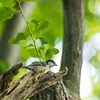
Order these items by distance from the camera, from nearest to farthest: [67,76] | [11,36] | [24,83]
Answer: [24,83], [67,76], [11,36]

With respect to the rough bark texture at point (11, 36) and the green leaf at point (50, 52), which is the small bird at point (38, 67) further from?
the rough bark texture at point (11, 36)

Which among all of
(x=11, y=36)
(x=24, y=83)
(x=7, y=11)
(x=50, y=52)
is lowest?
(x=24, y=83)

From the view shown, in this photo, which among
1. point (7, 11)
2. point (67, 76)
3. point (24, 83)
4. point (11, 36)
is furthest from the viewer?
point (11, 36)

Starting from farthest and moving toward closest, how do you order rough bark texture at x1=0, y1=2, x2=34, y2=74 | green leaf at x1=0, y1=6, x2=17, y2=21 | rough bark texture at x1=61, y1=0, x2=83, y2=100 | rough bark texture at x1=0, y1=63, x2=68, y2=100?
rough bark texture at x1=0, y1=2, x2=34, y2=74, rough bark texture at x1=61, y1=0, x2=83, y2=100, green leaf at x1=0, y1=6, x2=17, y2=21, rough bark texture at x1=0, y1=63, x2=68, y2=100

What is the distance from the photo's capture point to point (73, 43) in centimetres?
129

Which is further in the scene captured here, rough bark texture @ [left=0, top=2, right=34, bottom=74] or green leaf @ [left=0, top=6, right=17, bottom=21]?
rough bark texture @ [left=0, top=2, right=34, bottom=74]

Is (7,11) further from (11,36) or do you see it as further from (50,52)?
(11,36)

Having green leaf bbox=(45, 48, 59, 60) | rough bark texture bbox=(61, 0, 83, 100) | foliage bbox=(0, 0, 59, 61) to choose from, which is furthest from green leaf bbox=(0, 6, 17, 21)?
rough bark texture bbox=(61, 0, 83, 100)

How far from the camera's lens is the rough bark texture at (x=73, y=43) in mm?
1219

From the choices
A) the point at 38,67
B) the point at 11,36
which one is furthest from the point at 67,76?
the point at 11,36

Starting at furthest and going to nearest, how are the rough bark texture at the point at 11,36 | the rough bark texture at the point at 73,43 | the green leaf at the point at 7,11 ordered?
the rough bark texture at the point at 11,36 < the rough bark texture at the point at 73,43 < the green leaf at the point at 7,11

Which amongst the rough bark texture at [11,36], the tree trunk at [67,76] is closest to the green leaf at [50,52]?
the tree trunk at [67,76]

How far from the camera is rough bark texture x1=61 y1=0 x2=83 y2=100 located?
4.00ft

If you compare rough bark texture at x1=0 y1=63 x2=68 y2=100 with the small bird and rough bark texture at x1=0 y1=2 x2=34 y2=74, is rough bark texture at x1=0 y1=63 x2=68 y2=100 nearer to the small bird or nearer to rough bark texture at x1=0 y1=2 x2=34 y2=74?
the small bird
